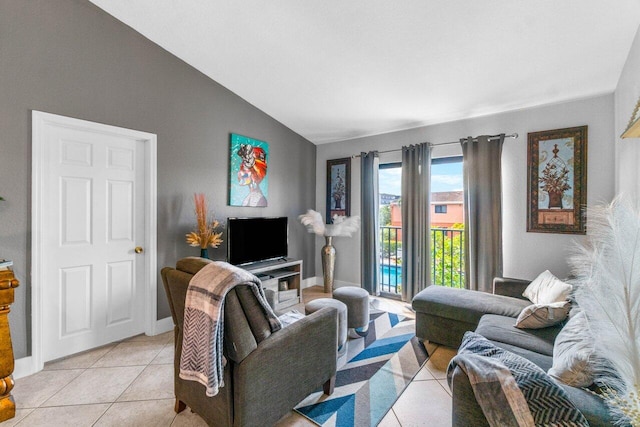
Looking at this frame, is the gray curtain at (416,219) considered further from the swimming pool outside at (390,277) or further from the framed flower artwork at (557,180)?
the framed flower artwork at (557,180)

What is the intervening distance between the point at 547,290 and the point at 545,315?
462 millimetres

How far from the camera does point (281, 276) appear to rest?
3.68 m

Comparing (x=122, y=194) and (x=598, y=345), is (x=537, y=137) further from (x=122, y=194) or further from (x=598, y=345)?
(x=122, y=194)

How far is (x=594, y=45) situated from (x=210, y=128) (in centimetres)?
358

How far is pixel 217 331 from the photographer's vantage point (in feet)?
4.33

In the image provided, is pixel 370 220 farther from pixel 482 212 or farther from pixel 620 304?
pixel 620 304

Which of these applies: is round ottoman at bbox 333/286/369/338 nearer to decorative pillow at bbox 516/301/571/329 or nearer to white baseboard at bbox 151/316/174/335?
decorative pillow at bbox 516/301/571/329

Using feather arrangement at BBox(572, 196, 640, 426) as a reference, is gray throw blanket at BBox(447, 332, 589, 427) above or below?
below

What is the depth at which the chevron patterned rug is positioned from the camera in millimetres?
1758

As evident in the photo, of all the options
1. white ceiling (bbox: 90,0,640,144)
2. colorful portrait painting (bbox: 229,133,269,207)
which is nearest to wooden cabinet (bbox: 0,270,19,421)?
colorful portrait painting (bbox: 229,133,269,207)

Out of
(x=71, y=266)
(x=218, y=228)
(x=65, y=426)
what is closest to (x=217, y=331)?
(x=65, y=426)

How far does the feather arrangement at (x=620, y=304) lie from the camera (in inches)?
29.6

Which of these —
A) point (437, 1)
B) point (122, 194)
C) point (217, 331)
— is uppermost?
point (437, 1)

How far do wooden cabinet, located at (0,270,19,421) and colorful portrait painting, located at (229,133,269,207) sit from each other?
208 centimetres
